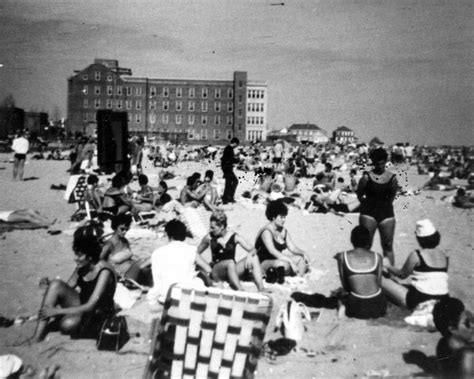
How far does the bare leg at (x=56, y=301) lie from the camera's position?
3822 millimetres

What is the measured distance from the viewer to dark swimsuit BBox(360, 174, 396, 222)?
5.42 metres

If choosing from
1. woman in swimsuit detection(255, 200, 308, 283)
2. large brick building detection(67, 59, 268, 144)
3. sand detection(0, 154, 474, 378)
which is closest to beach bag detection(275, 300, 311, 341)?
sand detection(0, 154, 474, 378)

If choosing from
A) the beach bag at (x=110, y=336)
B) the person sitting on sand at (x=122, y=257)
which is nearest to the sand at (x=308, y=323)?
the beach bag at (x=110, y=336)

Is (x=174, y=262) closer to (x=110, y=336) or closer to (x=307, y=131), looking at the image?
(x=110, y=336)

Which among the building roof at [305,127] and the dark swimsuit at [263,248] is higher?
the building roof at [305,127]

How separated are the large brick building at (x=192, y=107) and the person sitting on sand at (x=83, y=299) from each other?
69012mm

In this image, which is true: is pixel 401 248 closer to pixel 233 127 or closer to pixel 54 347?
pixel 54 347

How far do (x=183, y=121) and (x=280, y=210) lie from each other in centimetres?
7229

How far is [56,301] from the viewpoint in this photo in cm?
384

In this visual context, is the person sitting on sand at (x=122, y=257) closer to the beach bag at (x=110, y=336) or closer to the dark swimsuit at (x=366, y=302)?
the beach bag at (x=110, y=336)

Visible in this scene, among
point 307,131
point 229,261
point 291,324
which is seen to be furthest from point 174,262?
point 307,131

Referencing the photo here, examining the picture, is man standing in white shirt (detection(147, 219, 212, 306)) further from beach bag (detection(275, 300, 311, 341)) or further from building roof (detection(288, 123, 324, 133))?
building roof (detection(288, 123, 324, 133))

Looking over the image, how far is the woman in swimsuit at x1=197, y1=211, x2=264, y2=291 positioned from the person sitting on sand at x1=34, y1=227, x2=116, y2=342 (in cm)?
128

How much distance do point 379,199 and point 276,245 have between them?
133 cm
